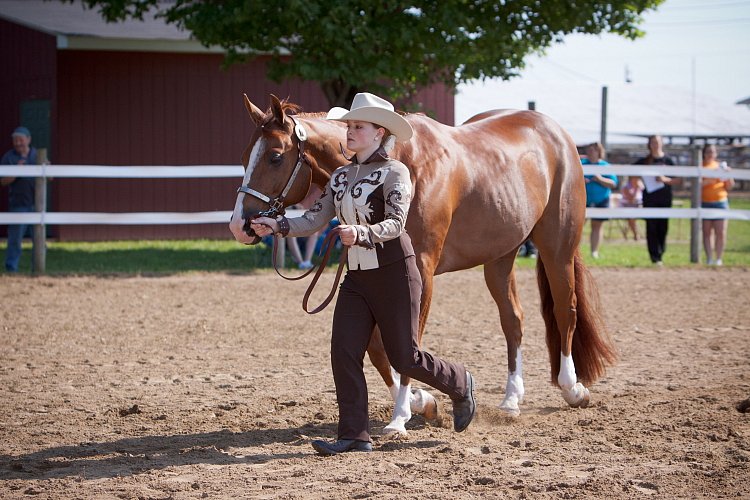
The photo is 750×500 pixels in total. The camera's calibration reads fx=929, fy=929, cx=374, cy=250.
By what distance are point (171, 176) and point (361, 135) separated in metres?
9.15

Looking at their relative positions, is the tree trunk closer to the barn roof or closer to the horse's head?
the barn roof

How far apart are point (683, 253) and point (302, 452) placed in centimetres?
1235

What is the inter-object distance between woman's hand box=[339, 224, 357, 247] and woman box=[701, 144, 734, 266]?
1076cm

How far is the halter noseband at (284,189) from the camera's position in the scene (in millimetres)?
4645

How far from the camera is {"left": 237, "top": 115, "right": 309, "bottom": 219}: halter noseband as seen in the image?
4645 millimetres

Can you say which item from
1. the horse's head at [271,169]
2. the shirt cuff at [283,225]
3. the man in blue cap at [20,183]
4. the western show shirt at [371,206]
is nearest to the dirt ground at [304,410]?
the western show shirt at [371,206]

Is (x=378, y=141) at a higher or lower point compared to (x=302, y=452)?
higher

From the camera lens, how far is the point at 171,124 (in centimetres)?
1819

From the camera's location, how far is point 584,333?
6.20 metres

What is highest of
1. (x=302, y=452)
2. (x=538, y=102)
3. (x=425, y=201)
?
(x=538, y=102)

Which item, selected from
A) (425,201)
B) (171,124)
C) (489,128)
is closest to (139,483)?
(425,201)

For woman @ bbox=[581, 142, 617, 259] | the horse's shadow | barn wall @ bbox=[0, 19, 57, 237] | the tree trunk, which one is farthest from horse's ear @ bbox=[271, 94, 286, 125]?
barn wall @ bbox=[0, 19, 57, 237]

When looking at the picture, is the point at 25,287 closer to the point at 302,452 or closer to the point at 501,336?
the point at 501,336

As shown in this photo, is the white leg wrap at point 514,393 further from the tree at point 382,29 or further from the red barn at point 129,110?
the red barn at point 129,110
